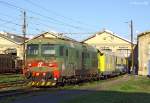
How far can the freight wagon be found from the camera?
6514 centimetres

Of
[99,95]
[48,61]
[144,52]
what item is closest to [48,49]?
[48,61]

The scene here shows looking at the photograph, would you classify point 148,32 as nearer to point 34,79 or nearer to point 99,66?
point 99,66

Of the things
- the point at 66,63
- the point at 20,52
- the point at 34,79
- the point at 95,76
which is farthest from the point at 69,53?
the point at 20,52

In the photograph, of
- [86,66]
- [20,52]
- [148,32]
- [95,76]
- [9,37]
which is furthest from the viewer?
[9,37]

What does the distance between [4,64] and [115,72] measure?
1802cm

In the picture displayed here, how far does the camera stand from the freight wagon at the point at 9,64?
2565 inches

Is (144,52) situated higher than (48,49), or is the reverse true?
(144,52)

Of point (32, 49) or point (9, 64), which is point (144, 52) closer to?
point (9, 64)

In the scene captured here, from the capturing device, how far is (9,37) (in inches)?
4134

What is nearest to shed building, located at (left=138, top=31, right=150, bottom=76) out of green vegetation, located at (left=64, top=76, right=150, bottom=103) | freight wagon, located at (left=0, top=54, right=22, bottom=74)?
freight wagon, located at (left=0, top=54, right=22, bottom=74)

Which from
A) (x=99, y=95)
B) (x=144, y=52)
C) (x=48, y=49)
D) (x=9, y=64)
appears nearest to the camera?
(x=99, y=95)

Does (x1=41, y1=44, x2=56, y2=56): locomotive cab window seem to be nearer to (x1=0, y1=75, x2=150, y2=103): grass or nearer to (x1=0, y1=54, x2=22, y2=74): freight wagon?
(x1=0, y1=75, x2=150, y2=103): grass

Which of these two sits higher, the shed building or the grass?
the shed building

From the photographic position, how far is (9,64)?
6794 centimetres
